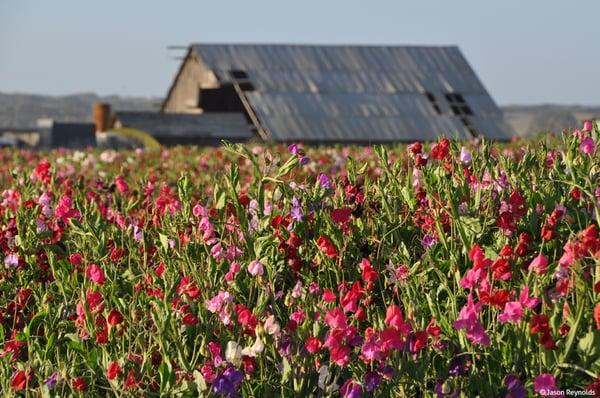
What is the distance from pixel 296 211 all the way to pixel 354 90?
1706 inches

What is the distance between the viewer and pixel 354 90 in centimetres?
4991

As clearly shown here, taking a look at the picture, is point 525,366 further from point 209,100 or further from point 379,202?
point 209,100

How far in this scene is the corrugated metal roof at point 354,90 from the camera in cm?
4744

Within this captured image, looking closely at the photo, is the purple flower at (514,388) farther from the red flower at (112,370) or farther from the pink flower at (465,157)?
the pink flower at (465,157)

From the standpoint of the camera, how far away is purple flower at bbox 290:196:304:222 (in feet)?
22.5

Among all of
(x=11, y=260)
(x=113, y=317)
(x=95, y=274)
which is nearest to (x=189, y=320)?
(x=113, y=317)

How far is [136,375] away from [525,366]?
174 cm

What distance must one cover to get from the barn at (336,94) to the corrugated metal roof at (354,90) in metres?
0.04

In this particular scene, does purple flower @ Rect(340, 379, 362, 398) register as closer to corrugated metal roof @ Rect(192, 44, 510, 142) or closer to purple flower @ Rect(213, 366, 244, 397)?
purple flower @ Rect(213, 366, 244, 397)

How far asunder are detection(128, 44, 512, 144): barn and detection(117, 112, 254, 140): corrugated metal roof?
76 millimetres

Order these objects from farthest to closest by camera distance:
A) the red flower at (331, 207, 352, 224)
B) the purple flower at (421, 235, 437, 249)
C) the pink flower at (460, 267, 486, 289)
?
1. the red flower at (331, 207, 352, 224)
2. the purple flower at (421, 235, 437, 249)
3. the pink flower at (460, 267, 486, 289)

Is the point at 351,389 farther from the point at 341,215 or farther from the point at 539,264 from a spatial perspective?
the point at 341,215

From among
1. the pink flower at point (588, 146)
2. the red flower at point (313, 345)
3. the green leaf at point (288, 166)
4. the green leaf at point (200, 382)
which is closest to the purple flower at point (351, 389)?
the red flower at point (313, 345)

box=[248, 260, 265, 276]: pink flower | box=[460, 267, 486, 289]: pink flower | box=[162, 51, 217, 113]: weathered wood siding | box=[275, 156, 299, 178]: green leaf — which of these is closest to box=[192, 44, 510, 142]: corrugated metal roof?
box=[162, 51, 217, 113]: weathered wood siding
